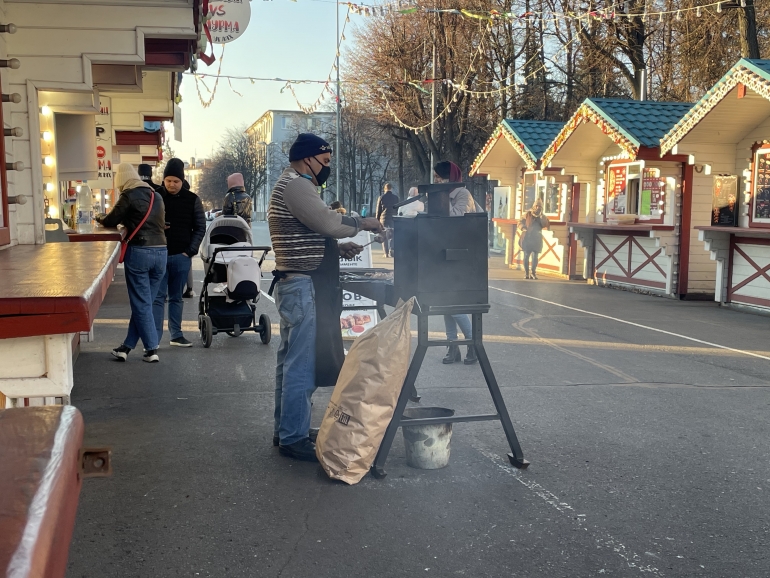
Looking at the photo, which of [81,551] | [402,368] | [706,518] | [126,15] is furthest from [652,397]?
[126,15]

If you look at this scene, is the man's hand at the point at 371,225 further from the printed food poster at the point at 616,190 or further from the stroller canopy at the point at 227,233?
the printed food poster at the point at 616,190

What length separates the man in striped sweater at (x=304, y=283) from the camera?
4.89 m

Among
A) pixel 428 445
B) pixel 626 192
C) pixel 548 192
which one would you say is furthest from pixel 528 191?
pixel 428 445

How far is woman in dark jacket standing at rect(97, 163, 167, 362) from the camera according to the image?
7.90 metres

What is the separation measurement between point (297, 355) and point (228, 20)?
9.72 metres

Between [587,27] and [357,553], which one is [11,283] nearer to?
[357,553]

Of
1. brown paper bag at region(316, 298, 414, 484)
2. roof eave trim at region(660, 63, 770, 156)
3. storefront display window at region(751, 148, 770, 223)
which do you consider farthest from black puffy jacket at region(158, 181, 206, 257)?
storefront display window at region(751, 148, 770, 223)

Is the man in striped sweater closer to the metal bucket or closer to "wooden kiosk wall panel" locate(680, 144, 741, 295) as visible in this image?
the metal bucket

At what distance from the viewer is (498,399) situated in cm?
474

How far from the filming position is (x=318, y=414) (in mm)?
6184

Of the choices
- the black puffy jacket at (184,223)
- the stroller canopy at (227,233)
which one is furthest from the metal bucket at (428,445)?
the stroller canopy at (227,233)

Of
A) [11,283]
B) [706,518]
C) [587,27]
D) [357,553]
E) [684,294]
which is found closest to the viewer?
[11,283]

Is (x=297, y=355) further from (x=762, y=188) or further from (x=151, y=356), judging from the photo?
(x=762, y=188)

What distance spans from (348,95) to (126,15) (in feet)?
107
